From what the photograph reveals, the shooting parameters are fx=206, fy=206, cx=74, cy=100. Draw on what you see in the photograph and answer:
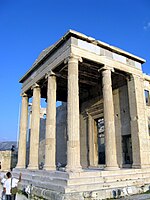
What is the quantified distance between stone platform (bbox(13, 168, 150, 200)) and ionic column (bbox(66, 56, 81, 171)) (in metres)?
0.63

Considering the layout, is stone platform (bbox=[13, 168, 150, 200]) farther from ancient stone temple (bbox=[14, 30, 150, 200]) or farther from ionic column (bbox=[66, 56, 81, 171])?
ionic column (bbox=[66, 56, 81, 171])

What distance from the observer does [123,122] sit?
1475cm

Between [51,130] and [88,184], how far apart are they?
449cm

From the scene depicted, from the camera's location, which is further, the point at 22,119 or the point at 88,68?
the point at 22,119

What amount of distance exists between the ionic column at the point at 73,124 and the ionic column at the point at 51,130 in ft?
7.28

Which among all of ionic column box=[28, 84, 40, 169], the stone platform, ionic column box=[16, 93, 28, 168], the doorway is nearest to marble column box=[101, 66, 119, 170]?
the stone platform

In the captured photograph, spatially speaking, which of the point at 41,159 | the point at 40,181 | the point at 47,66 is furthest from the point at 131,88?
the point at 41,159

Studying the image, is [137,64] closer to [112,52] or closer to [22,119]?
[112,52]

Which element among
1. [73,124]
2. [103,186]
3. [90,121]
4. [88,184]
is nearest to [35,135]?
[90,121]

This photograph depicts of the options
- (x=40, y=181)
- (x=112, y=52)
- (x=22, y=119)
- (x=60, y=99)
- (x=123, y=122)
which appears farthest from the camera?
(x=60, y=99)

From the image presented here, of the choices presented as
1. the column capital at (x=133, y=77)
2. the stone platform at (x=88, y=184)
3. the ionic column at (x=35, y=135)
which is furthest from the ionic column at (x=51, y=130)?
the column capital at (x=133, y=77)

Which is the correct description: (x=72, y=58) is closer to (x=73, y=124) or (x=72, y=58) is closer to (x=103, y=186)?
(x=73, y=124)

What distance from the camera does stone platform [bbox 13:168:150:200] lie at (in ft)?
27.3

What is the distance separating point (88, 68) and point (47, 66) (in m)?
2.96
